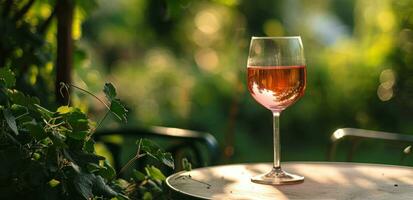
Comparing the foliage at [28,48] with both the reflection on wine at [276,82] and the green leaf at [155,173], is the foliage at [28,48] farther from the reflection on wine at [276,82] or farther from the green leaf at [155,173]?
the reflection on wine at [276,82]

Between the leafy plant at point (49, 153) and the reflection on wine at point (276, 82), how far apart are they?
283 millimetres

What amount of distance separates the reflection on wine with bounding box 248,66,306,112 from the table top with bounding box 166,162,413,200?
0.67 ft

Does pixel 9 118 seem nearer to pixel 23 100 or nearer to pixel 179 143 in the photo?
pixel 23 100

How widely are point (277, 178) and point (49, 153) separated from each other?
0.55 meters

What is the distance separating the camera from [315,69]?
6426mm

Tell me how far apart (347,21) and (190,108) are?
9579 millimetres

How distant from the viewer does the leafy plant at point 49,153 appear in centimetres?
157

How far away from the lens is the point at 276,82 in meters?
1.81

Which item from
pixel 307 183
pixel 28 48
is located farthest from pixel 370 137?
pixel 28 48

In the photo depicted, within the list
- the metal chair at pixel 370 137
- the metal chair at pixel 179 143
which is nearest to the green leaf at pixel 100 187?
the metal chair at pixel 179 143

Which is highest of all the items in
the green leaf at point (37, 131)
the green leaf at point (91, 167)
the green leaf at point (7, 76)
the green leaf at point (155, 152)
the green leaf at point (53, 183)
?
the green leaf at point (7, 76)

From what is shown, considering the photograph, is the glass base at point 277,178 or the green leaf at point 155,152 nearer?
the green leaf at point 155,152

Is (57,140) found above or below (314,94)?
above

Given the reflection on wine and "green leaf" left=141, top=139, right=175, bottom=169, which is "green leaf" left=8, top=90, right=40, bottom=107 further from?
the reflection on wine
